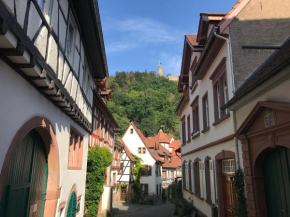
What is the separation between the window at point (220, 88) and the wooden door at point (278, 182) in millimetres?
2420

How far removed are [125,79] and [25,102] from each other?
87.0 metres

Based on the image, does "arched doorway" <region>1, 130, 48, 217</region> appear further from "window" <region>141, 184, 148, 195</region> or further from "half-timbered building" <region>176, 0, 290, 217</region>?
"window" <region>141, 184, 148, 195</region>

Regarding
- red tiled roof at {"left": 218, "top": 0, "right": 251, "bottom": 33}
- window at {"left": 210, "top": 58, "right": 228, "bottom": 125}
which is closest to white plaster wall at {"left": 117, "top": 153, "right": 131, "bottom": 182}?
window at {"left": 210, "top": 58, "right": 228, "bottom": 125}

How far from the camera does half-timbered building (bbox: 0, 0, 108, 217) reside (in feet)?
11.9

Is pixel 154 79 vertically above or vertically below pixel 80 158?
above

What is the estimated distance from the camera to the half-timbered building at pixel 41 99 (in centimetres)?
362

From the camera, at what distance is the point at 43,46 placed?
4750 millimetres

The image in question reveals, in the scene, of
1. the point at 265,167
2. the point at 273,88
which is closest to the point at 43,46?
the point at 273,88

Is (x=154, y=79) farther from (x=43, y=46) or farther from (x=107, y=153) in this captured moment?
(x=43, y=46)

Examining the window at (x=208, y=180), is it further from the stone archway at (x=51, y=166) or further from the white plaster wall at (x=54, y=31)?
the white plaster wall at (x=54, y=31)

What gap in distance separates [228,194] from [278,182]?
3150mm

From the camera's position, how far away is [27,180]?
5.29 m

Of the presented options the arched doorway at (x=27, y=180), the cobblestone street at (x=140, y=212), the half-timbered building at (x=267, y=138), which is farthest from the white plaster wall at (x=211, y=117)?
the cobblestone street at (x=140, y=212)

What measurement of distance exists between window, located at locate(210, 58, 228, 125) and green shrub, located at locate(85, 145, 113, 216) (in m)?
7.10
